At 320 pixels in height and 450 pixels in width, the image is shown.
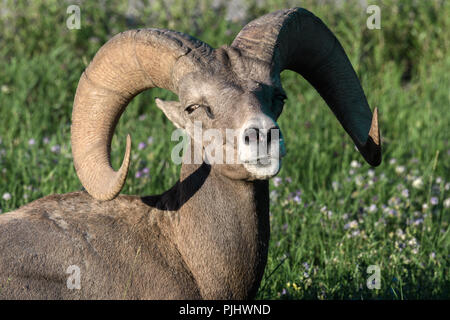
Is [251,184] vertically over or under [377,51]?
under

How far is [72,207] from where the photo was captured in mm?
4676

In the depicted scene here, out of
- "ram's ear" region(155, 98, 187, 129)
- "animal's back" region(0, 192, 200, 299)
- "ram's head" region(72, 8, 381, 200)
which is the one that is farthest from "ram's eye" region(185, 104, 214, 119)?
"animal's back" region(0, 192, 200, 299)

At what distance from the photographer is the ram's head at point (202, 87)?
416 cm

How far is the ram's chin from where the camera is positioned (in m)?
4.05

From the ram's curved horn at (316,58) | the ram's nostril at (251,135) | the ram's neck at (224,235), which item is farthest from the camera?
the ram's curved horn at (316,58)

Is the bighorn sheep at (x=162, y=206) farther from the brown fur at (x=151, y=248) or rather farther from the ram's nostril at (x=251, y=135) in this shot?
the ram's nostril at (x=251, y=135)

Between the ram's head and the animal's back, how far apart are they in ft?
0.82

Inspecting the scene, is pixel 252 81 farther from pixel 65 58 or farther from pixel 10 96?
pixel 65 58

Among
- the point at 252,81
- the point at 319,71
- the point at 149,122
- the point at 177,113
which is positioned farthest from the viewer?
the point at 149,122

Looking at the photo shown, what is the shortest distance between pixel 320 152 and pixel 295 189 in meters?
0.88

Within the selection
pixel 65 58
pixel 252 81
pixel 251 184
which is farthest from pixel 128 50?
pixel 65 58

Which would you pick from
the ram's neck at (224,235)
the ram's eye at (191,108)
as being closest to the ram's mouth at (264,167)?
the ram's neck at (224,235)

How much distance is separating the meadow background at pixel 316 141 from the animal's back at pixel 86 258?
1.00m

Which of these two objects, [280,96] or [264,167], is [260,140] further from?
[280,96]
